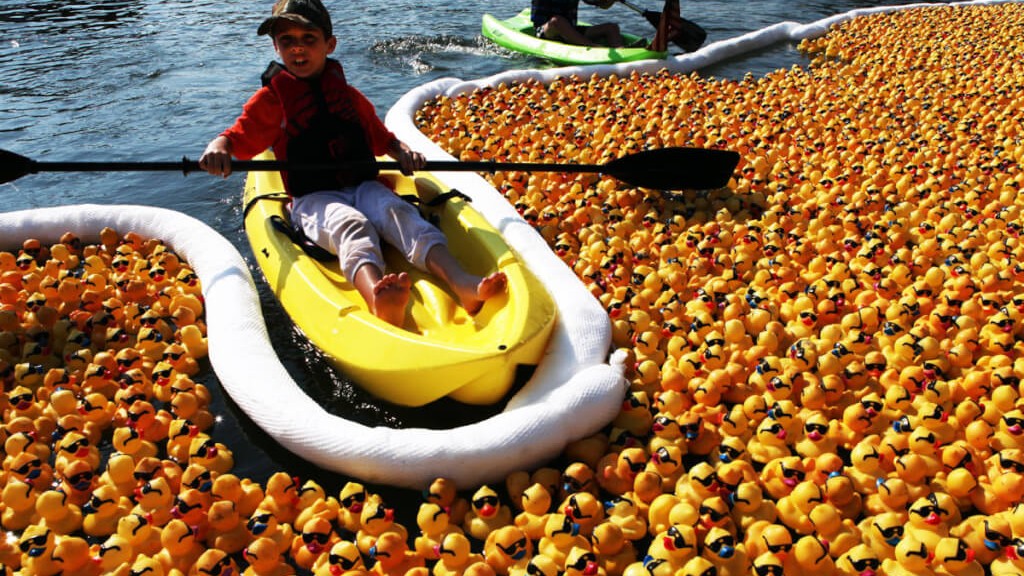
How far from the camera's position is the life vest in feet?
11.8

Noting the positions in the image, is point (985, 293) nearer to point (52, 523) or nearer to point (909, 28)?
point (52, 523)

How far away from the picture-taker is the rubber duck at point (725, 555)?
2.05 metres

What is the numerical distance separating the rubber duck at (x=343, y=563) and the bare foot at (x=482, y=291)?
3.91 feet

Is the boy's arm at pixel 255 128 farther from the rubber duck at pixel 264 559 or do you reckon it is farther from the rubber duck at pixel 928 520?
the rubber duck at pixel 928 520

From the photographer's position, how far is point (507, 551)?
84.1 inches

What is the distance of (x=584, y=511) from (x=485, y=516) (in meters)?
0.33

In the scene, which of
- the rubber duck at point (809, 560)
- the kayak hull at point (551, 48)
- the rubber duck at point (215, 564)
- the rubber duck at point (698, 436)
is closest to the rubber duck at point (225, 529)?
the rubber duck at point (215, 564)

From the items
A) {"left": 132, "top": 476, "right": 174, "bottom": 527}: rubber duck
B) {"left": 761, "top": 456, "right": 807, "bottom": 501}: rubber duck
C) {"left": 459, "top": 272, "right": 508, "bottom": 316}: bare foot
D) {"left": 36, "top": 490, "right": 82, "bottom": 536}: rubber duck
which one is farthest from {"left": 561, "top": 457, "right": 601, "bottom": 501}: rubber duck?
{"left": 36, "top": 490, "right": 82, "bottom": 536}: rubber duck

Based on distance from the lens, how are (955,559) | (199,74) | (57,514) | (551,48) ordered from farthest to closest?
(199,74) < (551,48) < (57,514) < (955,559)

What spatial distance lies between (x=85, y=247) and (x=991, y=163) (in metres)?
5.51

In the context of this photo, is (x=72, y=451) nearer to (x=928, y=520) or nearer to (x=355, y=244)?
Result: (x=355, y=244)

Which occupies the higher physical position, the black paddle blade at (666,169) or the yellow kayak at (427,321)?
the black paddle blade at (666,169)

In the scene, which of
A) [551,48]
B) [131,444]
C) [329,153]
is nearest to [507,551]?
[131,444]

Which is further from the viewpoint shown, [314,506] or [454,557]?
[314,506]
